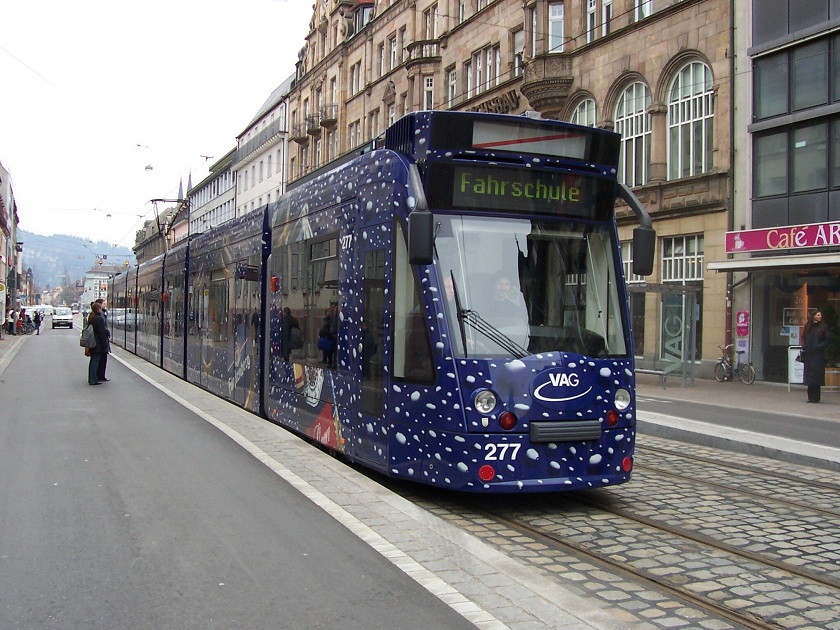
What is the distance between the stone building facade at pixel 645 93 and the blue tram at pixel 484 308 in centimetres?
1386

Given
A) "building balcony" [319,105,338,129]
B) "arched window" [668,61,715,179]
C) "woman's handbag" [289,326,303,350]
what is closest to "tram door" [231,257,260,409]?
"woman's handbag" [289,326,303,350]

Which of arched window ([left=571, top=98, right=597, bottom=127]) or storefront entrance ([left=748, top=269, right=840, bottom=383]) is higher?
arched window ([left=571, top=98, right=597, bottom=127])

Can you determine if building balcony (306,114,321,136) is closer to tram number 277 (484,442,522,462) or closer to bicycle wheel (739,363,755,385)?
bicycle wheel (739,363,755,385)

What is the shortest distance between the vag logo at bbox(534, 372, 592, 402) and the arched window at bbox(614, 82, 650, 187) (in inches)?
867

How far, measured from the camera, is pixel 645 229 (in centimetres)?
779

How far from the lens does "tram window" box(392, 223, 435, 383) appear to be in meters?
7.17

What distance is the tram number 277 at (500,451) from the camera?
6.84 meters

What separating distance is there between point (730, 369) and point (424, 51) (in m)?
23.7

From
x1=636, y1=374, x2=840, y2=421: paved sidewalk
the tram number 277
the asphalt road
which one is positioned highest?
the tram number 277

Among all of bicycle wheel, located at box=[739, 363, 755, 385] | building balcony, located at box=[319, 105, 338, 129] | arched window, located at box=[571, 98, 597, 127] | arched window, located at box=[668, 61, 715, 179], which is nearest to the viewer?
bicycle wheel, located at box=[739, 363, 755, 385]

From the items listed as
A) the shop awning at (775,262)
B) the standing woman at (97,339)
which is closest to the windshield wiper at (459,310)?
the standing woman at (97,339)

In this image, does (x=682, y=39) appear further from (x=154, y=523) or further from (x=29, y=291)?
(x=29, y=291)

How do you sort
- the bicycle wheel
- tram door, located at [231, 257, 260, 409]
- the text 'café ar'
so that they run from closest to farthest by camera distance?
tram door, located at [231, 257, 260, 409] → the text 'café ar' → the bicycle wheel

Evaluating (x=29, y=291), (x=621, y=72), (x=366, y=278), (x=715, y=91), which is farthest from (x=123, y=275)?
(x=29, y=291)
